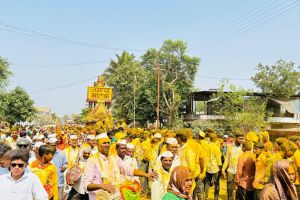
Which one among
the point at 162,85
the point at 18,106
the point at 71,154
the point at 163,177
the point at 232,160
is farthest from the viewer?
the point at 18,106

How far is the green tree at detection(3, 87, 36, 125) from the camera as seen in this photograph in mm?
55397

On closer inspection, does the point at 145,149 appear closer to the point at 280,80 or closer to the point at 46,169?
the point at 46,169

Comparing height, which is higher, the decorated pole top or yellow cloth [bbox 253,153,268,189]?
the decorated pole top

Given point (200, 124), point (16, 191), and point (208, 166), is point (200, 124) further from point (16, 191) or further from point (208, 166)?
point (16, 191)

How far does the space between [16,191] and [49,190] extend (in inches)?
73.6

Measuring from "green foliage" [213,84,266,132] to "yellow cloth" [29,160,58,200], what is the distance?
29.2 metres

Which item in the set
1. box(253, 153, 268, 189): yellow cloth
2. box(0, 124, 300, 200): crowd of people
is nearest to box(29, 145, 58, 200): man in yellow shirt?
box(0, 124, 300, 200): crowd of people

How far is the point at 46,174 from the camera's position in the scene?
5.72 meters

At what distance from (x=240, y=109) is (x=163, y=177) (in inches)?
1399

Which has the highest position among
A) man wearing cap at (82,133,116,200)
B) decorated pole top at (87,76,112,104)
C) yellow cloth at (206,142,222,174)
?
decorated pole top at (87,76,112,104)

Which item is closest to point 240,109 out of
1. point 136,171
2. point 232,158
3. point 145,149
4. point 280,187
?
point 145,149

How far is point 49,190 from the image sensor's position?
228 inches

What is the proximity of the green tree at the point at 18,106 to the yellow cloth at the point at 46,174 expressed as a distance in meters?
51.8

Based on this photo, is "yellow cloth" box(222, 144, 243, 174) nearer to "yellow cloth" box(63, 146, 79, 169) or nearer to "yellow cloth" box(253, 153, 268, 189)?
"yellow cloth" box(253, 153, 268, 189)
